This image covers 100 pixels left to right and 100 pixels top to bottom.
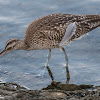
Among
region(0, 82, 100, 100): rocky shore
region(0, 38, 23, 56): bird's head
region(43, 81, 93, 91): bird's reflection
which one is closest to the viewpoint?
region(0, 82, 100, 100): rocky shore

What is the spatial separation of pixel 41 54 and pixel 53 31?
1.62 metres

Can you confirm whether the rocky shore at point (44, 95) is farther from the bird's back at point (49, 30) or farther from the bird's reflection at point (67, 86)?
the bird's back at point (49, 30)

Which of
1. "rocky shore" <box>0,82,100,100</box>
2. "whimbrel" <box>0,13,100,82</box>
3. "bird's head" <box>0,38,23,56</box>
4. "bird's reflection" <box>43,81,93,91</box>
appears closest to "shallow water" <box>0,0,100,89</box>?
"bird's reflection" <box>43,81,93,91</box>

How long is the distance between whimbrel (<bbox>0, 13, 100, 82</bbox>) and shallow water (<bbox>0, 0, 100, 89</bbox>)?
1.47 feet

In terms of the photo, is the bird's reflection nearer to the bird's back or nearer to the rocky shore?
the rocky shore

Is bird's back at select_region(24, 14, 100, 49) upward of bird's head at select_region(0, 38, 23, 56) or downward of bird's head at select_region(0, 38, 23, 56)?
upward

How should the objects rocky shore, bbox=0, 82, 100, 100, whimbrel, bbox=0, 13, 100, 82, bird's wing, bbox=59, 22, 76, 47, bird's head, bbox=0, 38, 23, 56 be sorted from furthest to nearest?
1. bird's wing, bbox=59, 22, 76, 47
2. whimbrel, bbox=0, 13, 100, 82
3. bird's head, bbox=0, 38, 23, 56
4. rocky shore, bbox=0, 82, 100, 100

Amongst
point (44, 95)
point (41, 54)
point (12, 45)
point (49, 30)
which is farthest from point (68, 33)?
point (44, 95)

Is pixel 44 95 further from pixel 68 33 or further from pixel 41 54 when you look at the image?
pixel 41 54

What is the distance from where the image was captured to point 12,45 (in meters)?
9.15

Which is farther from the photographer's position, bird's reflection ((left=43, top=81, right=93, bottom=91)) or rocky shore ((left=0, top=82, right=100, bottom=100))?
bird's reflection ((left=43, top=81, right=93, bottom=91))

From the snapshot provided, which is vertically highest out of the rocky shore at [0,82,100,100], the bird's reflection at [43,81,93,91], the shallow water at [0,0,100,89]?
the shallow water at [0,0,100,89]

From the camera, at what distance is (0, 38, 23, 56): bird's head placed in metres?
9.02

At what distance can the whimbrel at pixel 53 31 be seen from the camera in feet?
30.1
